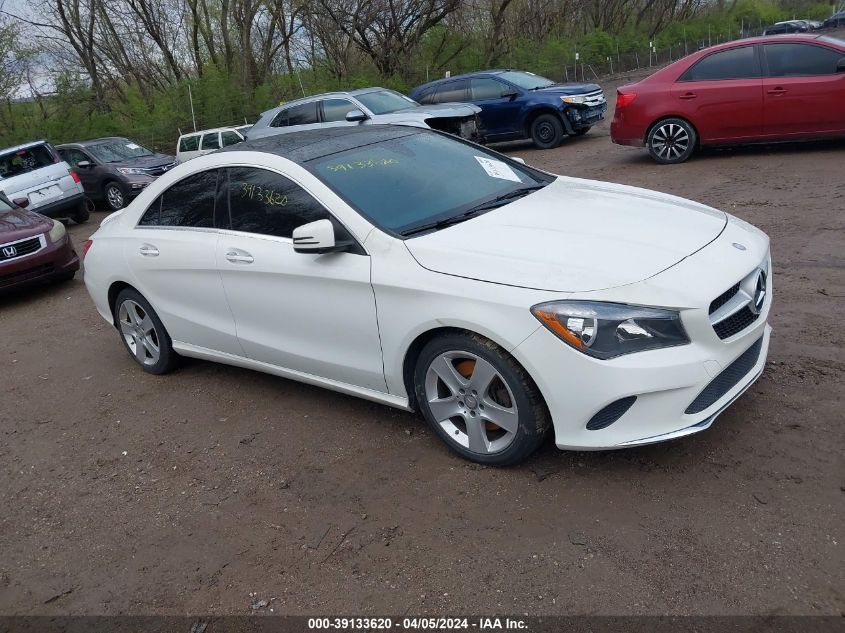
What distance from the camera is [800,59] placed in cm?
988

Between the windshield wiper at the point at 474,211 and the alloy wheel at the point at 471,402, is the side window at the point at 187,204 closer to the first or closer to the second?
the windshield wiper at the point at 474,211

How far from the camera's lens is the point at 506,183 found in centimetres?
470

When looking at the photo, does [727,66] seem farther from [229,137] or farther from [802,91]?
[229,137]

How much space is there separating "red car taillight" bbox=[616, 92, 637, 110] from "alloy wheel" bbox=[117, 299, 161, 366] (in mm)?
7774

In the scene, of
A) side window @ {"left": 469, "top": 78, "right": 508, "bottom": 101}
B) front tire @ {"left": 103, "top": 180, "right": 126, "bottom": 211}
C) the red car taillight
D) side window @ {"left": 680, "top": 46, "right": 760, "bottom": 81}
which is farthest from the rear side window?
side window @ {"left": 680, "top": 46, "right": 760, "bottom": 81}

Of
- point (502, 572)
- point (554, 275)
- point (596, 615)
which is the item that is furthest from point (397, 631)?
point (554, 275)

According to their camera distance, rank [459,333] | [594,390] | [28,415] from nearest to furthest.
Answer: [594,390] → [459,333] → [28,415]

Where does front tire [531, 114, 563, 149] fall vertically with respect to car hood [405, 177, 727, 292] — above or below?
below

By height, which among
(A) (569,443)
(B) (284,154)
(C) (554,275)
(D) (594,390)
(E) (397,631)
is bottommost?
(E) (397,631)

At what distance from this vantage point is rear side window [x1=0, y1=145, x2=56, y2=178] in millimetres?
14445

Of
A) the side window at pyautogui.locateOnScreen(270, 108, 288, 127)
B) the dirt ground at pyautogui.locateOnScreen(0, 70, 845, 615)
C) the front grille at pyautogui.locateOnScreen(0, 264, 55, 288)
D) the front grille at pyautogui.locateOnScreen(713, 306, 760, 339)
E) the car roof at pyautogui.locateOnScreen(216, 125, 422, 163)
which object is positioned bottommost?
the dirt ground at pyautogui.locateOnScreen(0, 70, 845, 615)

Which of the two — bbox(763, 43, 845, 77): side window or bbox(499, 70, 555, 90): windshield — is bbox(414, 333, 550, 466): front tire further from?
bbox(499, 70, 555, 90): windshield

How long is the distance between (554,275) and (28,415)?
13.1ft

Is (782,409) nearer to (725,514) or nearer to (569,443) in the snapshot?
(725,514)
